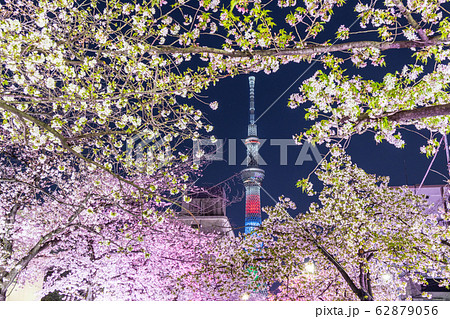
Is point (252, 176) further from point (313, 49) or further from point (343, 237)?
point (313, 49)

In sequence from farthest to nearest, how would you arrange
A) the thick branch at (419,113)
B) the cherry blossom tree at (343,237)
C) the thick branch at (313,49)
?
the cherry blossom tree at (343,237)
the thick branch at (313,49)
the thick branch at (419,113)

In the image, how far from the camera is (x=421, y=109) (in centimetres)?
389

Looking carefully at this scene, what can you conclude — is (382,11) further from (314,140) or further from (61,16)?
(61,16)

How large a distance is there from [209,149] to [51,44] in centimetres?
619

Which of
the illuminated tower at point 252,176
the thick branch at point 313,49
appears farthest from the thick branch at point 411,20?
the illuminated tower at point 252,176

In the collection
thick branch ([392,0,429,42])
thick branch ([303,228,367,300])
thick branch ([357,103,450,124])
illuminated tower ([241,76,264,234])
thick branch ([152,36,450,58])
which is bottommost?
thick branch ([303,228,367,300])

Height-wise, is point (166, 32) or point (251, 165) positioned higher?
point (251, 165)

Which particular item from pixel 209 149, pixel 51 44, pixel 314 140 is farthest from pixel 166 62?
pixel 209 149

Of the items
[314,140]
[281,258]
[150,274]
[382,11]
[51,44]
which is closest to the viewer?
[51,44]

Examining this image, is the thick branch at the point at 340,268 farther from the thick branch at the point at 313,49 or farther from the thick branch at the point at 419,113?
the thick branch at the point at 313,49

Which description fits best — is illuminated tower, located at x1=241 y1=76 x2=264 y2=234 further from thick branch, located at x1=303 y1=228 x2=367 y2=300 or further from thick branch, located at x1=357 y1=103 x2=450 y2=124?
thick branch, located at x1=357 y1=103 x2=450 y2=124

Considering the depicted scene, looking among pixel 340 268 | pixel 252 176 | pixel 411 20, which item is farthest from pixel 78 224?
pixel 252 176

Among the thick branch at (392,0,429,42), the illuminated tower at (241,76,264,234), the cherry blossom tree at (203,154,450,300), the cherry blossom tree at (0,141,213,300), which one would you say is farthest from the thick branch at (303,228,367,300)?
the illuminated tower at (241,76,264,234)

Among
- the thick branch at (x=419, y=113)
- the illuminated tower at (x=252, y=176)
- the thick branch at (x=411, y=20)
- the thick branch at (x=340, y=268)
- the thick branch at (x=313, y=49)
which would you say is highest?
the illuminated tower at (x=252, y=176)
